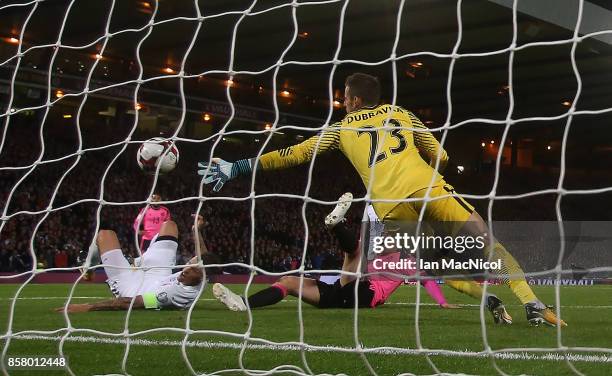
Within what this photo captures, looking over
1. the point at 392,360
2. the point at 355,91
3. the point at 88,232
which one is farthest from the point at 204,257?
the point at 88,232

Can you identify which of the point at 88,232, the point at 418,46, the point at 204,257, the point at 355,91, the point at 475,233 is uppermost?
the point at 418,46

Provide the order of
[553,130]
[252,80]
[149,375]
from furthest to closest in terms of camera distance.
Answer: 1. [553,130]
2. [252,80]
3. [149,375]

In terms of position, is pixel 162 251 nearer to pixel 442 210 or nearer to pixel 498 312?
pixel 442 210

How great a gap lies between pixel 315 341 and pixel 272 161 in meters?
1.07

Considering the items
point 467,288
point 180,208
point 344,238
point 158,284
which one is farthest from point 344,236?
point 180,208

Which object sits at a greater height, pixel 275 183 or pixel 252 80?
pixel 252 80

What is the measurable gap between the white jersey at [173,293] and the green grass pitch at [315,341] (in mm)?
140

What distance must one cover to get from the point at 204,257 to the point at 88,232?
1228 centimetres

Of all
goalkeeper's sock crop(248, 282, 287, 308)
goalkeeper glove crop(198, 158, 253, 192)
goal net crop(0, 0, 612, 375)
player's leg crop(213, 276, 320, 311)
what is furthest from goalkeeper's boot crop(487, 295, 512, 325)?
goalkeeper glove crop(198, 158, 253, 192)

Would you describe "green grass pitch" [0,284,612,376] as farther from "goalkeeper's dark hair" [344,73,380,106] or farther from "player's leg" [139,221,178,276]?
"goalkeeper's dark hair" [344,73,380,106]

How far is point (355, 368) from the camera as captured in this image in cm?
317

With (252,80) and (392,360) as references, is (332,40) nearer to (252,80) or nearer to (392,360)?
(252,80)

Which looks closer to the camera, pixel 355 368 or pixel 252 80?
pixel 355 368

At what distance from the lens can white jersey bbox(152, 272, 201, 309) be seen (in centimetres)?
609
